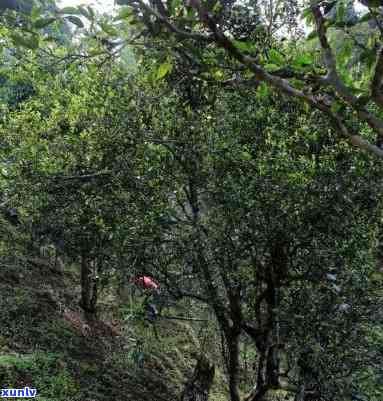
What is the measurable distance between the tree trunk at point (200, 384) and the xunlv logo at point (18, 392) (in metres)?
3.81

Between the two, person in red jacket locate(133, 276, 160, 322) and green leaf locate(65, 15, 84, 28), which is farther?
person in red jacket locate(133, 276, 160, 322)

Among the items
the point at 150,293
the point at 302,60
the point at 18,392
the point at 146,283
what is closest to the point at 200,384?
the point at 146,283

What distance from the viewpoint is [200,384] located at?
400 inches

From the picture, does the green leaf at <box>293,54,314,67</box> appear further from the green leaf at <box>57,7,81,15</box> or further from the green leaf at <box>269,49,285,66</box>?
the green leaf at <box>57,7,81,15</box>

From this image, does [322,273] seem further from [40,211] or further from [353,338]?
[40,211]

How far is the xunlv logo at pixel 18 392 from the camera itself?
6.98m

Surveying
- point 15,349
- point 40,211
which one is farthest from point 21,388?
point 40,211

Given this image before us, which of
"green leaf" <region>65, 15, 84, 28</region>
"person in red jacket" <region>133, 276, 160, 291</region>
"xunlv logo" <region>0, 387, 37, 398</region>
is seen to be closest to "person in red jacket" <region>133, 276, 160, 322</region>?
"person in red jacket" <region>133, 276, 160, 291</region>

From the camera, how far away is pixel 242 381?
14555 millimetres

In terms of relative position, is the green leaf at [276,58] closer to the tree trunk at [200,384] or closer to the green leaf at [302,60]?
the green leaf at [302,60]

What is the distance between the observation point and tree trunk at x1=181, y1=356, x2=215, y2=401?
1010 centimetres

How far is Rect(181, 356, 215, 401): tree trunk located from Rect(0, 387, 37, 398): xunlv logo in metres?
3.81

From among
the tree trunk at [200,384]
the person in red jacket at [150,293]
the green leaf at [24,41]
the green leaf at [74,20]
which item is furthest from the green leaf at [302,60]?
the tree trunk at [200,384]

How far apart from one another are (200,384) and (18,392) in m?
4.29
